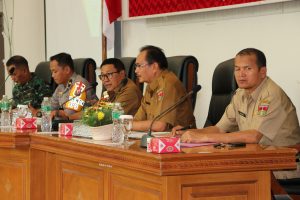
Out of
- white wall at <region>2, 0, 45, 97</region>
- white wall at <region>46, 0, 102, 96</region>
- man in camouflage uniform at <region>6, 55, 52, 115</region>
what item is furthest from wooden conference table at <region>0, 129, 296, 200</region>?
white wall at <region>2, 0, 45, 97</region>

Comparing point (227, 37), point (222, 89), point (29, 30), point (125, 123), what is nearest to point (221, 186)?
point (125, 123)

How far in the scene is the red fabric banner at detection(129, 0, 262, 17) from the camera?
489cm

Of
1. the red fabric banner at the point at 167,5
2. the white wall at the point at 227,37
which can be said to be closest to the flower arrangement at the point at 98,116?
the white wall at the point at 227,37

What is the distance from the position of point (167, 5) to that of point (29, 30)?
276 centimetres

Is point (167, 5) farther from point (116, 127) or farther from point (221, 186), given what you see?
point (221, 186)

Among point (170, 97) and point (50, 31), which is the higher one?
point (50, 31)

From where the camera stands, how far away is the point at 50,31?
24.8 ft

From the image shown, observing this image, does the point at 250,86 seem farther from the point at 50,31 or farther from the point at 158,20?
the point at 50,31

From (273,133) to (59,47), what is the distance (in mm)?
4501

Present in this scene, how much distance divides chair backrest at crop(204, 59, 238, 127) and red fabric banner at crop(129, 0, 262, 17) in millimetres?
906

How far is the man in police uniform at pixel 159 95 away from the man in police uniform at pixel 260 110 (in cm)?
41

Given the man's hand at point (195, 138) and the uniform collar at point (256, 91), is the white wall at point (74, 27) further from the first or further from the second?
the man's hand at point (195, 138)

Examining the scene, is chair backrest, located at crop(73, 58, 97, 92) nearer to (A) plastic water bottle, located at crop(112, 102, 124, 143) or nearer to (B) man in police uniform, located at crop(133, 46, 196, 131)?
(B) man in police uniform, located at crop(133, 46, 196, 131)

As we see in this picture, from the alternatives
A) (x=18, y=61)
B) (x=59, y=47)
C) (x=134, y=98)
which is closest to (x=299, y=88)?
(x=134, y=98)
